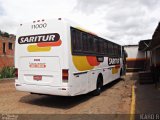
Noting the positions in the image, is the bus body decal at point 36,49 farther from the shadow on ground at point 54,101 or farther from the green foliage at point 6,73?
the green foliage at point 6,73

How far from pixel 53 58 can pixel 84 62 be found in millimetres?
1667

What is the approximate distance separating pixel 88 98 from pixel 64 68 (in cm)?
320

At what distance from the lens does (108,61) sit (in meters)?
14.0

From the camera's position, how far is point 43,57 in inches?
354

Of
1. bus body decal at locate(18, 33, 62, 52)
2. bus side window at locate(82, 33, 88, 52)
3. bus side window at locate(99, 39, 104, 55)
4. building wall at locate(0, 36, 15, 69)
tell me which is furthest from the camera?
building wall at locate(0, 36, 15, 69)

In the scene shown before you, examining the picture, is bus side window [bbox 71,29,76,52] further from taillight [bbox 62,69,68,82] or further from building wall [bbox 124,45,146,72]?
building wall [bbox 124,45,146,72]

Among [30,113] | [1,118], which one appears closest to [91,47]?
[30,113]

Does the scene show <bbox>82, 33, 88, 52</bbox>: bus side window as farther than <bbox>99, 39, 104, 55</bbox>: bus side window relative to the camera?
No

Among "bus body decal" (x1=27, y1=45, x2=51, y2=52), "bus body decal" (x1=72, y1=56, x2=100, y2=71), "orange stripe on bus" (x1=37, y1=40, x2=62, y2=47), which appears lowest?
"bus body decal" (x1=72, y1=56, x2=100, y2=71)

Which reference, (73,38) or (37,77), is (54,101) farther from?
(73,38)

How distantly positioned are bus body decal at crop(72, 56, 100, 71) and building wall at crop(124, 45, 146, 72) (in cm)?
2293

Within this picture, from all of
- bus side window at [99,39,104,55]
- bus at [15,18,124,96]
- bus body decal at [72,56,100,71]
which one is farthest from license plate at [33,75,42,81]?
bus side window at [99,39,104,55]

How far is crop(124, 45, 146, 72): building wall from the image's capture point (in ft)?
109

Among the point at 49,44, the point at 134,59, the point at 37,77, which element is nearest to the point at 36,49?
the point at 49,44
